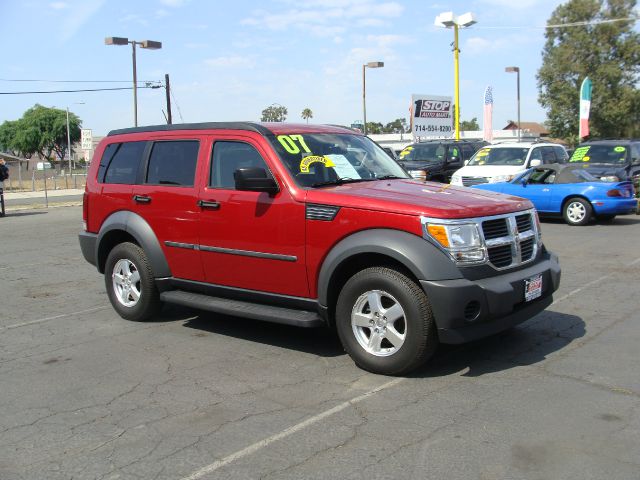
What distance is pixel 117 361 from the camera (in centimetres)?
536

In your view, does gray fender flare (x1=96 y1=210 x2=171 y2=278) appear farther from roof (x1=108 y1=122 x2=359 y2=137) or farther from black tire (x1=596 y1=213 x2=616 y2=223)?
black tire (x1=596 y1=213 x2=616 y2=223)

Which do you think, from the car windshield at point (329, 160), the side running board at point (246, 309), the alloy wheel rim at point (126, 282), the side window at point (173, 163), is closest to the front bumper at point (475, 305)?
the side running board at point (246, 309)

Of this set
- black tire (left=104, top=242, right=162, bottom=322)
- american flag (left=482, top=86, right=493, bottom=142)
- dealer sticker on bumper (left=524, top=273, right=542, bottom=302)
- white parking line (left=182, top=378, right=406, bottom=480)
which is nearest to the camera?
white parking line (left=182, top=378, right=406, bottom=480)

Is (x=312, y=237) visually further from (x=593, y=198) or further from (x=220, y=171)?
(x=593, y=198)

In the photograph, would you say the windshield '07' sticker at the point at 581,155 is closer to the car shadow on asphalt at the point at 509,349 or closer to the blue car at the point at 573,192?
the blue car at the point at 573,192

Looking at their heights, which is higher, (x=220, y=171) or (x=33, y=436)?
(x=220, y=171)

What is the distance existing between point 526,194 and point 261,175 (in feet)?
35.1

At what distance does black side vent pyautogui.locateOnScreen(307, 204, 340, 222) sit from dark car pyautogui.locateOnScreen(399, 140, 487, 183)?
14.0m

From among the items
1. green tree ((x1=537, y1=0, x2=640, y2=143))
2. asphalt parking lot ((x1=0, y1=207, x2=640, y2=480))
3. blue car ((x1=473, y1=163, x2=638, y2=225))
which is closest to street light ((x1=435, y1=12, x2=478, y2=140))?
blue car ((x1=473, y1=163, x2=638, y2=225))

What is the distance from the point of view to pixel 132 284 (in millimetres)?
6598

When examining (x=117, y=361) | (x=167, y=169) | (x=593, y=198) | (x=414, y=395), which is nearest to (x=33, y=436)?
(x=117, y=361)

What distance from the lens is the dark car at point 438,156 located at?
744 inches

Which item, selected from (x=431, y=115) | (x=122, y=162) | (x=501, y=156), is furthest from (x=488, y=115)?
(x=122, y=162)

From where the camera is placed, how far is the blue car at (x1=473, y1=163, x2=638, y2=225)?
13.6 metres
